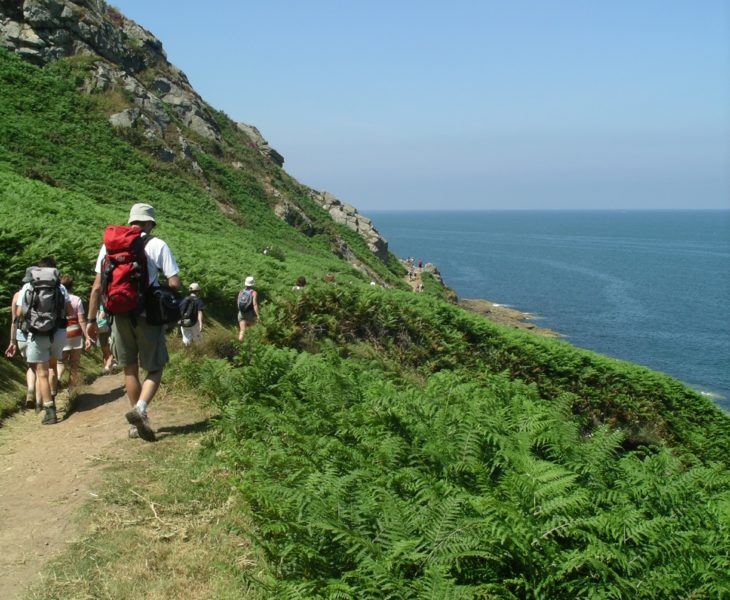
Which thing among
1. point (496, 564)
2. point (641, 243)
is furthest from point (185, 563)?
point (641, 243)

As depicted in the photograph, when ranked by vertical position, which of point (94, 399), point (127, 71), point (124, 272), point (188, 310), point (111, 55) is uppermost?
point (111, 55)

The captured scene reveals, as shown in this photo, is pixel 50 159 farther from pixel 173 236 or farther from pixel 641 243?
pixel 641 243

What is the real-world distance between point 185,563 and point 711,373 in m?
43.4

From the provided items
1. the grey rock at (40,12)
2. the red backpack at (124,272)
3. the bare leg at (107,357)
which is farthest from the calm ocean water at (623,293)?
the grey rock at (40,12)

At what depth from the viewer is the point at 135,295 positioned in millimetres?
6941

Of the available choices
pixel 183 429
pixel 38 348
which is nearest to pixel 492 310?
pixel 38 348

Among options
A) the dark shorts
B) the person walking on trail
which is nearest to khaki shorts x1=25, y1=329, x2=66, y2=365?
the person walking on trail

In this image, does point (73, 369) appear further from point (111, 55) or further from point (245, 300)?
point (111, 55)

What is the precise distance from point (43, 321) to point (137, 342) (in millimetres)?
1849

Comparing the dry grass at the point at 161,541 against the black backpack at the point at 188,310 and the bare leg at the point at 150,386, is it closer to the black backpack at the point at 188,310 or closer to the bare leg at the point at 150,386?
the bare leg at the point at 150,386

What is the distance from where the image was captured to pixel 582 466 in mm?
5418

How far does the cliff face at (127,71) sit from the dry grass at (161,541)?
3302 centimetres

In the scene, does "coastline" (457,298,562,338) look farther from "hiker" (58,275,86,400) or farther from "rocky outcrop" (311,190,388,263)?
"hiker" (58,275,86,400)

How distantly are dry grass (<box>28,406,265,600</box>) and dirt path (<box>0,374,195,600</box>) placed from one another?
0.18 meters
